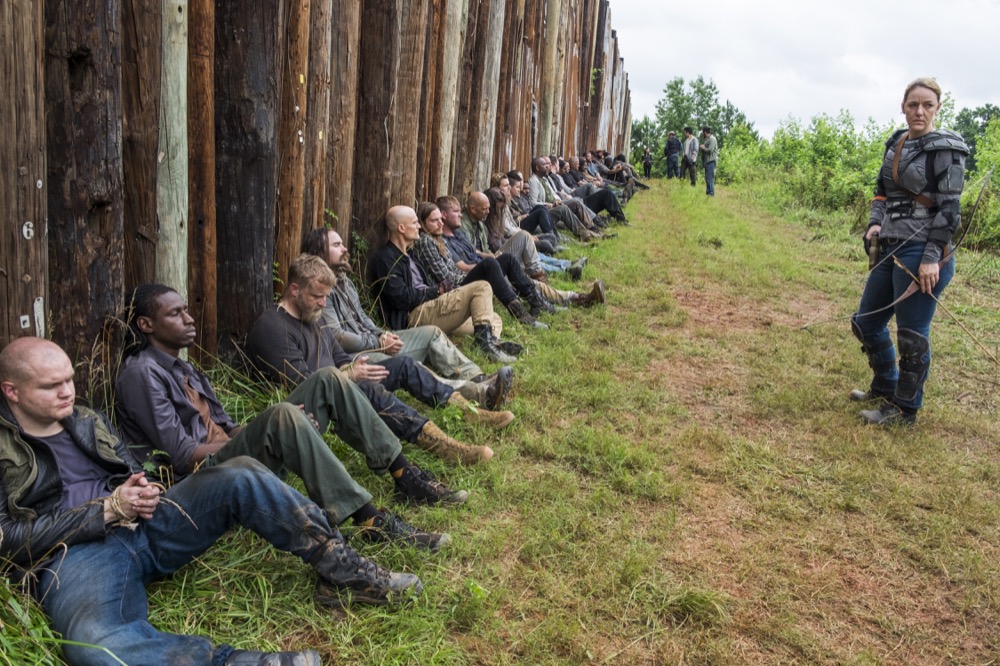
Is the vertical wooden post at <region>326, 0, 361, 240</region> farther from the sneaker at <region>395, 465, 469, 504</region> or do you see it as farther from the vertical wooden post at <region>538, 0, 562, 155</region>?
the vertical wooden post at <region>538, 0, 562, 155</region>

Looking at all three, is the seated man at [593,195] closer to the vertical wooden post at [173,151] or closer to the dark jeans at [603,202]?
the dark jeans at [603,202]

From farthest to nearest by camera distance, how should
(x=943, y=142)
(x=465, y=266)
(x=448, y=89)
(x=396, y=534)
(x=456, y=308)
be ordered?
(x=448, y=89)
(x=465, y=266)
(x=456, y=308)
(x=943, y=142)
(x=396, y=534)

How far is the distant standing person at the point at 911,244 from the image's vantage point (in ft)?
15.6

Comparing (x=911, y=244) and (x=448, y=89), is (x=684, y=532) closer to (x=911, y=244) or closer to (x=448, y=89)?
(x=911, y=244)

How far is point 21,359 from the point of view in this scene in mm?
2613

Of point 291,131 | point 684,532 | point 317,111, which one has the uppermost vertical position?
point 317,111

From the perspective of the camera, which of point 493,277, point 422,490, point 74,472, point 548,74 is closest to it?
point 74,472

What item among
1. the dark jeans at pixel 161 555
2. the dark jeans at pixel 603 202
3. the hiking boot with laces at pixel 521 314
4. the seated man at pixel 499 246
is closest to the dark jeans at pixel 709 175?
the dark jeans at pixel 603 202

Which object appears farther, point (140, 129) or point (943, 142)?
point (943, 142)

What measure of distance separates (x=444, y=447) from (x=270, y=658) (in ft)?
5.96

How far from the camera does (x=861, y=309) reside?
5.31m

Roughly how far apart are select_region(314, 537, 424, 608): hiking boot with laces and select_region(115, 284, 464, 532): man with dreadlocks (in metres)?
0.35

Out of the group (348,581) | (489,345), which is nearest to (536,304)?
(489,345)

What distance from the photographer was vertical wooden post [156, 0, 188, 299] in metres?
3.78
